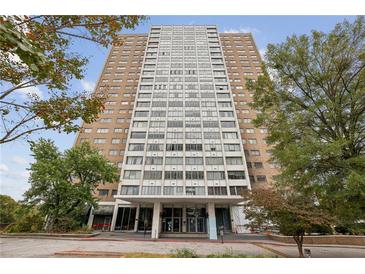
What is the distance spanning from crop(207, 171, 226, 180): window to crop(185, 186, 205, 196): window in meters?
2.14

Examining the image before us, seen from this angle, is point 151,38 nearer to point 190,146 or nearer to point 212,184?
point 190,146

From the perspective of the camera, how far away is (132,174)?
29797mm

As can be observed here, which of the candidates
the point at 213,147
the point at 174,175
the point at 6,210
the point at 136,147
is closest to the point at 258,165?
the point at 213,147

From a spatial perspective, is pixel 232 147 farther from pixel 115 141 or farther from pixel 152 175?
pixel 115 141

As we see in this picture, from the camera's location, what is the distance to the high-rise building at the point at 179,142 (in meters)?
27.6

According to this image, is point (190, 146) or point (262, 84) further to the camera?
point (190, 146)

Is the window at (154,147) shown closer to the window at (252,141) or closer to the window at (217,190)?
the window at (217,190)

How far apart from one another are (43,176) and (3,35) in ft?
76.3

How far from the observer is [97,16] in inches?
166

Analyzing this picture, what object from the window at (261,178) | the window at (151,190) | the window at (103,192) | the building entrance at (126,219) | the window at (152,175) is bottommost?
the building entrance at (126,219)

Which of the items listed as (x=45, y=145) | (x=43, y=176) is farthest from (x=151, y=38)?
(x=43, y=176)

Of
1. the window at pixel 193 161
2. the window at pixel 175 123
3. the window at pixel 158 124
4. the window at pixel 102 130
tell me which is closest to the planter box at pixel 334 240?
the window at pixel 193 161

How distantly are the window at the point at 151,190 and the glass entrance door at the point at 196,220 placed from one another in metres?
6.47

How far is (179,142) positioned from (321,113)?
79.7 ft
